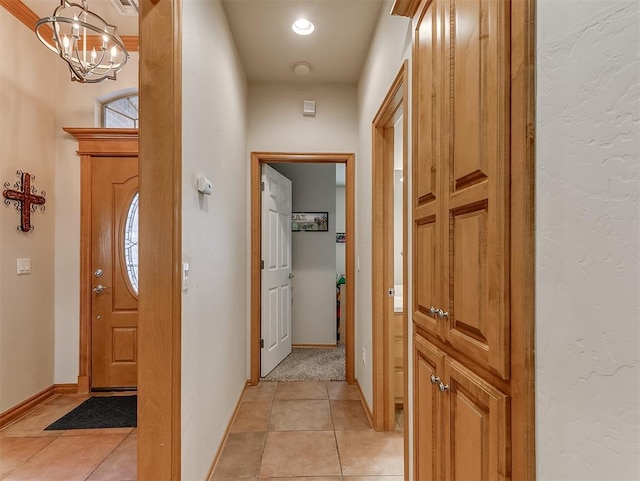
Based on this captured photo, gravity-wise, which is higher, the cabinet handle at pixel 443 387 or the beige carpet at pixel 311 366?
the cabinet handle at pixel 443 387

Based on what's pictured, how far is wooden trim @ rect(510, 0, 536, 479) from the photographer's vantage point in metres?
0.63

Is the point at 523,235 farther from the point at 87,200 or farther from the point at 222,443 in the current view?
the point at 87,200

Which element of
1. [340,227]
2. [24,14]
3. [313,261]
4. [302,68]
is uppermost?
[24,14]

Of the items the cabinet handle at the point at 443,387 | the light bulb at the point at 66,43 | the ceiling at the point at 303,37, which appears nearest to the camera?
the cabinet handle at the point at 443,387

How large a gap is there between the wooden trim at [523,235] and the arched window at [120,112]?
3.28 m

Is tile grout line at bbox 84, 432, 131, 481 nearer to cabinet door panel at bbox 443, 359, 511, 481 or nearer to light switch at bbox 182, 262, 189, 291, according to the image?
light switch at bbox 182, 262, 189, 291

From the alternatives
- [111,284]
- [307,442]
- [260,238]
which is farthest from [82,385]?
[307,442]

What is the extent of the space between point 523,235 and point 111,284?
3215 mm

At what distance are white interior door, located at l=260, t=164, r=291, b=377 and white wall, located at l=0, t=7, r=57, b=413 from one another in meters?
1.80

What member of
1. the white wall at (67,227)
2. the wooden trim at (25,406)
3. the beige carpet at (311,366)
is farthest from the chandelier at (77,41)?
the beige carpet at (311,366)

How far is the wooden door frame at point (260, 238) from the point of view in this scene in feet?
10.00

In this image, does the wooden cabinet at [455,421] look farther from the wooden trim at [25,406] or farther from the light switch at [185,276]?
the wooden trim at [25,406]

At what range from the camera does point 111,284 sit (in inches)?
114
